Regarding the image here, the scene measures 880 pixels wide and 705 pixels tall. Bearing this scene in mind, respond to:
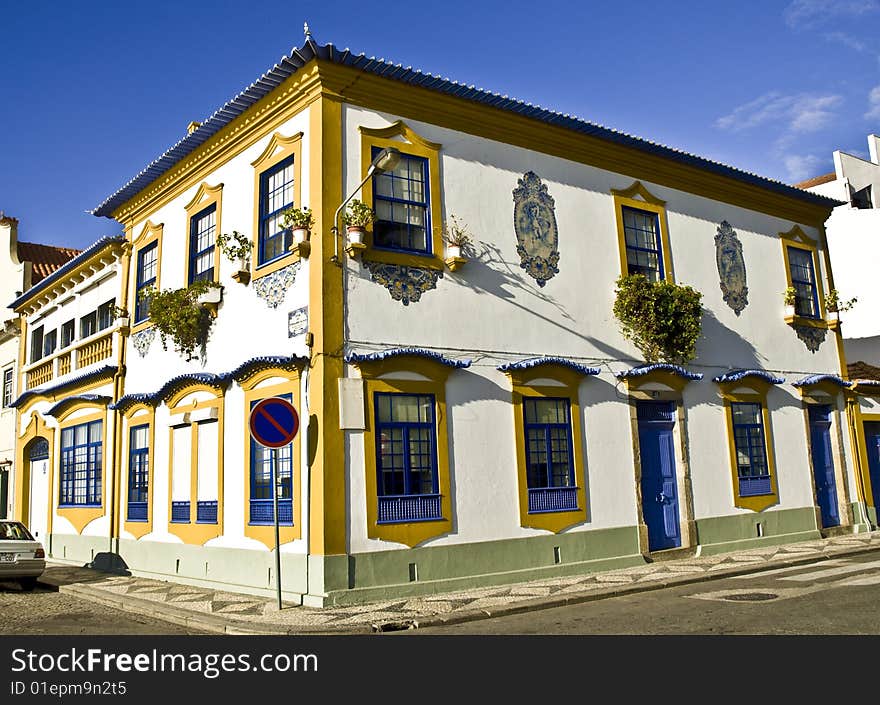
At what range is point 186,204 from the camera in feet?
52.3

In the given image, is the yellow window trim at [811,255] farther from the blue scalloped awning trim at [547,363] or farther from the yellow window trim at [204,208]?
the yellow window trim at [204,208]

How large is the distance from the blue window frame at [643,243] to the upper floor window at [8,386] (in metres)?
18.3

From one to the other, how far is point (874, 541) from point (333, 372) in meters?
11.8

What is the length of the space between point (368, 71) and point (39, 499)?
48.4ft

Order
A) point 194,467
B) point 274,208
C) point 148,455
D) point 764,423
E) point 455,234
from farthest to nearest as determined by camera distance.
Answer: point 764,423 < point 148,455 < point 194,467 < point 274,208 < point 455,234

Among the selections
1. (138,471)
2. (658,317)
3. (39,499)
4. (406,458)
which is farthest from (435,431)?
(39,499)

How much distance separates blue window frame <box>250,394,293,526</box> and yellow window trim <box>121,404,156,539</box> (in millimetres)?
3839

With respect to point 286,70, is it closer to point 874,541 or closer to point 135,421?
point 135,421

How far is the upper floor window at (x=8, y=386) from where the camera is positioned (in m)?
24.5

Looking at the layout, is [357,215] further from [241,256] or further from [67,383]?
[67,383]

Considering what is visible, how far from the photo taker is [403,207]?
13.2 meters

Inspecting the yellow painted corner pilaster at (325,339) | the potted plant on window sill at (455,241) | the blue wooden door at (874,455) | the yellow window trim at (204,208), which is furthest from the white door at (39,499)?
the blue wooden door at (874,455)

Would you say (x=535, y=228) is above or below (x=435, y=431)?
→ above
